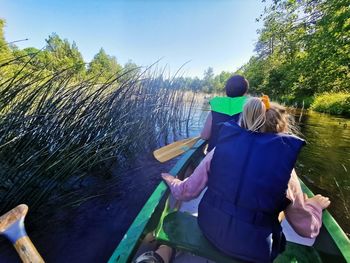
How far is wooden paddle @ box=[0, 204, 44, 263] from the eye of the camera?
48.6 inches

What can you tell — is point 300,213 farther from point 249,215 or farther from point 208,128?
point 208,128

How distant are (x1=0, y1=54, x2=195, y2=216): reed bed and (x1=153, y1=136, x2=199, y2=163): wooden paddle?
25.2 inches

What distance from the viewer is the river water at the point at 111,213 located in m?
2.39

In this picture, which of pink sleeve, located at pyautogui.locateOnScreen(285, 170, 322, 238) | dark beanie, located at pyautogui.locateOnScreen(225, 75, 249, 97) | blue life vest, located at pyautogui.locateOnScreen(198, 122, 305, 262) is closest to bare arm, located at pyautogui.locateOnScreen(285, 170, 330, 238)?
pink sleeve, located at pyautogui.locateOnScreen(285, 170, 322, 238)

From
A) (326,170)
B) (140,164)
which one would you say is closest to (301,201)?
(140,164)

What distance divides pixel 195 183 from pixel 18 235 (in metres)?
1.07

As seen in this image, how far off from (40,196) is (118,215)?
1.04 m

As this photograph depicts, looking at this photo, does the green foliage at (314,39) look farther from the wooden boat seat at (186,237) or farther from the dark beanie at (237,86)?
the wooden boat seat at (186,237)

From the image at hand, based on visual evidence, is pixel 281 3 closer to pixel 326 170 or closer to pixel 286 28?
pixel 286 28

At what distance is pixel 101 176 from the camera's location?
3846mm

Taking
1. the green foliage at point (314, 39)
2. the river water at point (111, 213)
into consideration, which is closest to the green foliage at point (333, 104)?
the green foliage at point (314, 39)

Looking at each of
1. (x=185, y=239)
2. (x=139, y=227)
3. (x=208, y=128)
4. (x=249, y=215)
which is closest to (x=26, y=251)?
(x=139, y=227)

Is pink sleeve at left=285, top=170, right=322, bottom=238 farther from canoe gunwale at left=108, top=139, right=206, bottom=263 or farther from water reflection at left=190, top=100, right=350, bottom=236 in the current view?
water reflection at left=190, top=100, right=350, bottom=236

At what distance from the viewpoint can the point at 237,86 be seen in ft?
9.16
